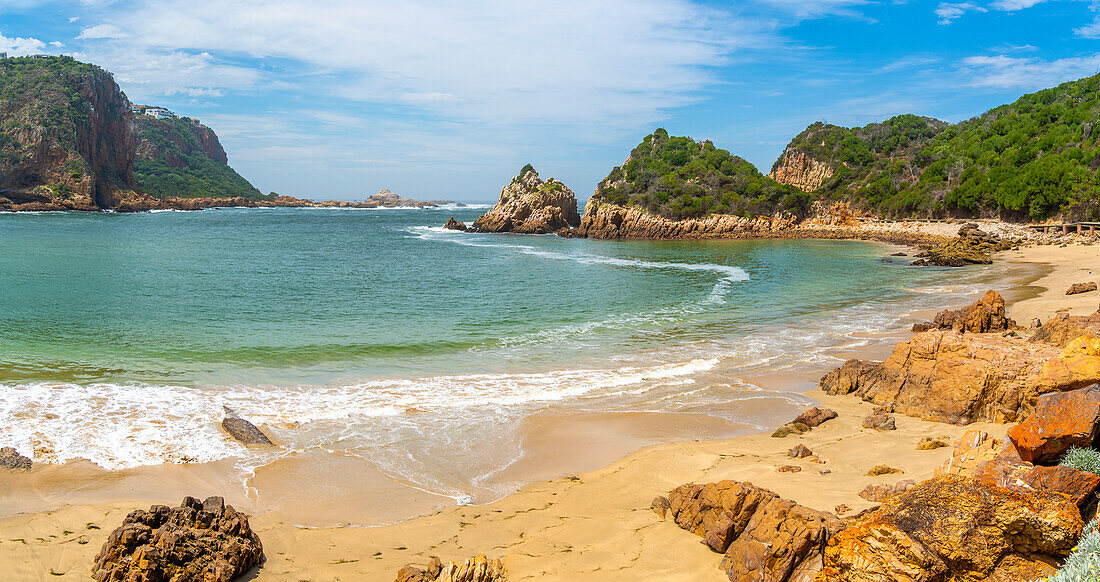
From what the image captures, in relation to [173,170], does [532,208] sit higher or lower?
lower

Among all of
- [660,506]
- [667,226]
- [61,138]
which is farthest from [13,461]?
[61,138]

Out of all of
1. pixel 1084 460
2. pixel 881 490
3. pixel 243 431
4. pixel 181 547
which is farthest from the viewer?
pixel 243 431

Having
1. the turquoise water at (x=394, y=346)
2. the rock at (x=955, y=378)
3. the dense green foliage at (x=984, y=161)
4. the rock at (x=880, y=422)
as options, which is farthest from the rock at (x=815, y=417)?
the dense green foliage at (x=984, y=161)

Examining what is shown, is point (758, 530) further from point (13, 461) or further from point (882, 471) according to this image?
point (13, 461)

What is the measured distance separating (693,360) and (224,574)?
1263 centimetres

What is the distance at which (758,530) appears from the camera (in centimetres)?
590

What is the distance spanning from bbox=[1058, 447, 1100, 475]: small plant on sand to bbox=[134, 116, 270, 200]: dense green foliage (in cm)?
17710

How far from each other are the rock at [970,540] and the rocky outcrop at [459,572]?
3017 millimetres

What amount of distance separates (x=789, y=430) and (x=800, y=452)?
4.68ft

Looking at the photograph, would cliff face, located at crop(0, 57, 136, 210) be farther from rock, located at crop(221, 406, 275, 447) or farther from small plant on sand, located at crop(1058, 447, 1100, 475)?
small plant on sand, located at crop(1058, 447, 1100, 475)

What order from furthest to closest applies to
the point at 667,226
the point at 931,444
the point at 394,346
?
the point at 667,226 < the point at 394,346 < the point at 931,444

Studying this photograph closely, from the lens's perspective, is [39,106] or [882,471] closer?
[882,471]

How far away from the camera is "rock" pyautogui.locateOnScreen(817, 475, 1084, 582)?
4445 millimetres

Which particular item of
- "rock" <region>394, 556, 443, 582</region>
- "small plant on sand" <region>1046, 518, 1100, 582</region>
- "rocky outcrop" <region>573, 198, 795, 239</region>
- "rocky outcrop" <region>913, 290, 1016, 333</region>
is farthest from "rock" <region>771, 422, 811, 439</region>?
"rocky outcrop" <region>573, 198, 795, 239</region>
